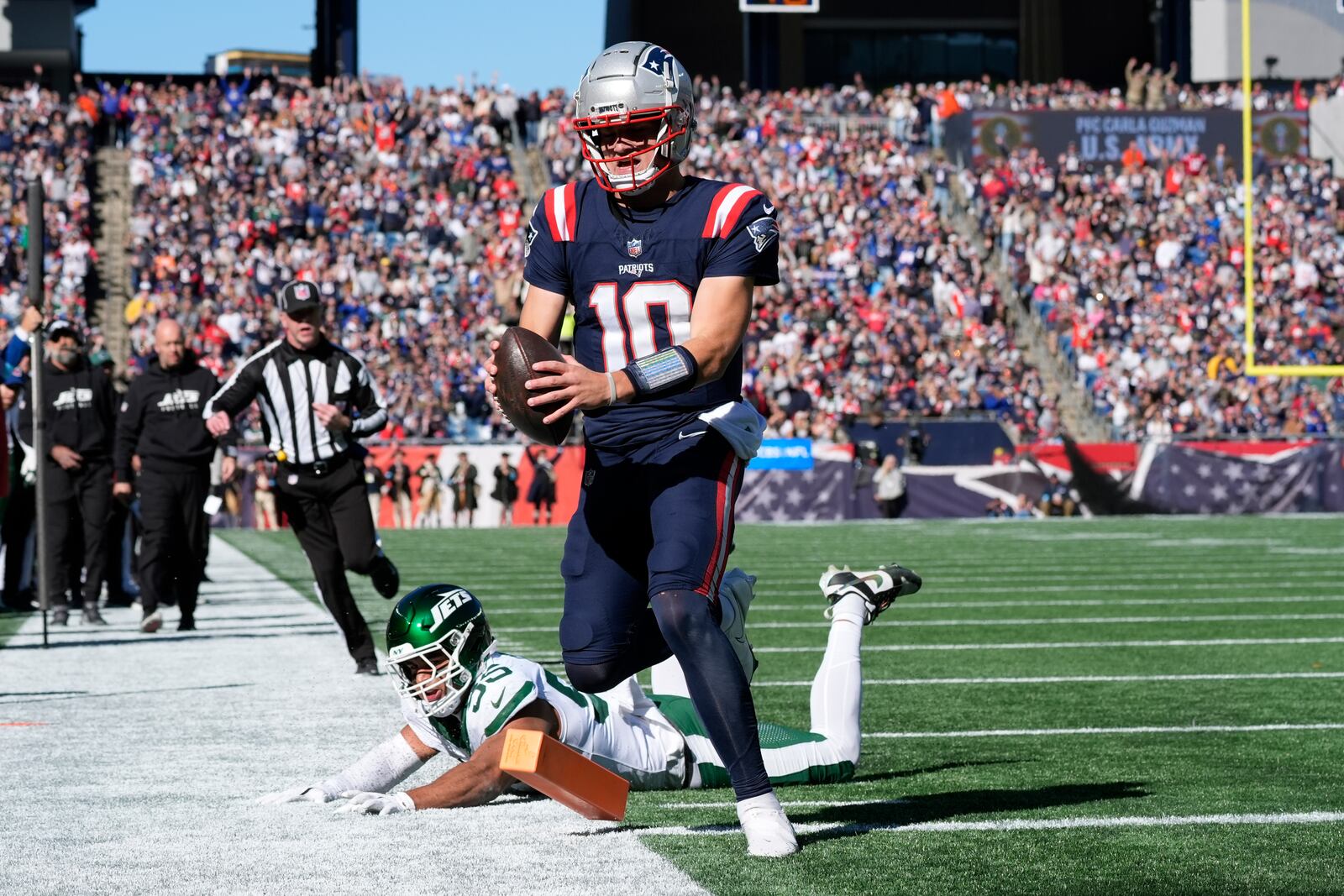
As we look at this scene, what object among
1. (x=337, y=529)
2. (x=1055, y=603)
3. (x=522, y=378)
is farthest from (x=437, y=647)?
(x=1055, y=603)

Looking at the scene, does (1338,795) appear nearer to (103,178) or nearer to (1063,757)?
(1063,757)

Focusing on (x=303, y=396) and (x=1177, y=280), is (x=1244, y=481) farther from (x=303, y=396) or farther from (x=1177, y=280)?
(x=303, y=396)

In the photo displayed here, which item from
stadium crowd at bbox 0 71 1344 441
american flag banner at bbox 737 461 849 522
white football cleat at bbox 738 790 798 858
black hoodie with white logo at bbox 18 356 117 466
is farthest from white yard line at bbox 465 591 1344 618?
stadium crowd at bbox 0 71 1344 441

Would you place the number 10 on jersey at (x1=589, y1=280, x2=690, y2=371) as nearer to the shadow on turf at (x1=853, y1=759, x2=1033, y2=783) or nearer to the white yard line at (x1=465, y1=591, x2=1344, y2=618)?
the shadow on turf at (x1=853, y1=759, x2=1033, y2=783)

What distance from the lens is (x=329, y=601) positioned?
322 inches

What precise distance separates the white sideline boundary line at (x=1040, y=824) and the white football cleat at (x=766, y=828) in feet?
0.79

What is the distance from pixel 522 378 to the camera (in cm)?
399

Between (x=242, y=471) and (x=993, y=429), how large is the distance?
1051cm

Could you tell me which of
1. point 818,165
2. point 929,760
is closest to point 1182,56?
point 818,165

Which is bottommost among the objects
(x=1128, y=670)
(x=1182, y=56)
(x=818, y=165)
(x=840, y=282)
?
(x=1128, y=670)

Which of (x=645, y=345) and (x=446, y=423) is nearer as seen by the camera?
(x=645, y=345)

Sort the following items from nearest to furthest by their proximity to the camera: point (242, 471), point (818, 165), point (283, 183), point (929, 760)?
point (929, 760) < point (242, 471) < point (283, 183) < point (818, 165)

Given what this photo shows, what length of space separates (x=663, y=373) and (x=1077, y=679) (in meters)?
4.15

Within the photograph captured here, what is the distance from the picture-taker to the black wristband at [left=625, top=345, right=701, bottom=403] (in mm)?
4129
